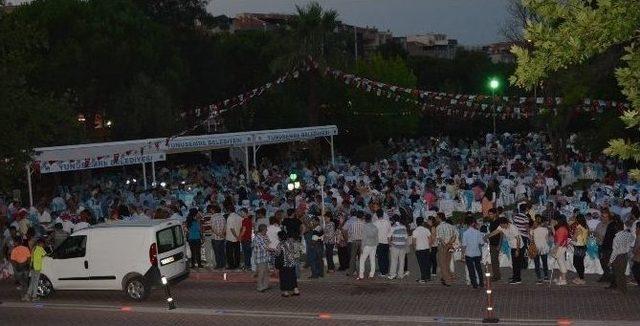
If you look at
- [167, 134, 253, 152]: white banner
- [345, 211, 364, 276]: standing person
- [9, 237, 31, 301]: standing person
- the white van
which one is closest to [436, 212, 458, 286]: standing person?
[345, 211, 364, 276]: standing person

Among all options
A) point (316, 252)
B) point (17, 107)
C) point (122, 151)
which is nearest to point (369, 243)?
point (316, 252)

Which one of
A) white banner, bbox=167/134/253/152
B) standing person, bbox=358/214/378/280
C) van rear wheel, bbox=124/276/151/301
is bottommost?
van rear wheel, bbox=124/276/151/301

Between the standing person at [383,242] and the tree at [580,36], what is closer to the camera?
the tree at [580,36]

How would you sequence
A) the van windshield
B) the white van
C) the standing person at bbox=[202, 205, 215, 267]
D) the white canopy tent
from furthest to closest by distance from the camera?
the white canopy tent < the standing person at bbox=[202, 205, 215, 267] < the van windshield < the white van

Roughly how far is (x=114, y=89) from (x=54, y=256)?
3397cm

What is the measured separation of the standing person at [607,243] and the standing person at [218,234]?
828cm

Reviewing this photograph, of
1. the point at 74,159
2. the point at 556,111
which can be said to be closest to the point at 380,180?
the point at 556,111

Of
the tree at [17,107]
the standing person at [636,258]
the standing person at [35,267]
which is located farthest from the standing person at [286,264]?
the tree at [17,107]

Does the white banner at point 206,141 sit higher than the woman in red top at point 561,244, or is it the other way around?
the white banner at point 206,141

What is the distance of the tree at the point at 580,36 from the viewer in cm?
761

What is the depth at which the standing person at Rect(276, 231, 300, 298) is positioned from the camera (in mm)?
17281

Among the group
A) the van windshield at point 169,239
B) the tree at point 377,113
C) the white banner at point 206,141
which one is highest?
the tree at point 377,113

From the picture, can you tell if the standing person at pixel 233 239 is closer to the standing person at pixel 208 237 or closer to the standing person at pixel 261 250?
the standing person at pixel 208 237

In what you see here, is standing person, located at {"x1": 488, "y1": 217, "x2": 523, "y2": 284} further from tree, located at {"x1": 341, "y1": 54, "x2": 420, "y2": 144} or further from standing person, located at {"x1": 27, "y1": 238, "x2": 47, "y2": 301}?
tree, located at {"x1": 341, "y1": 54, "x2": 420, "y2": 144}
